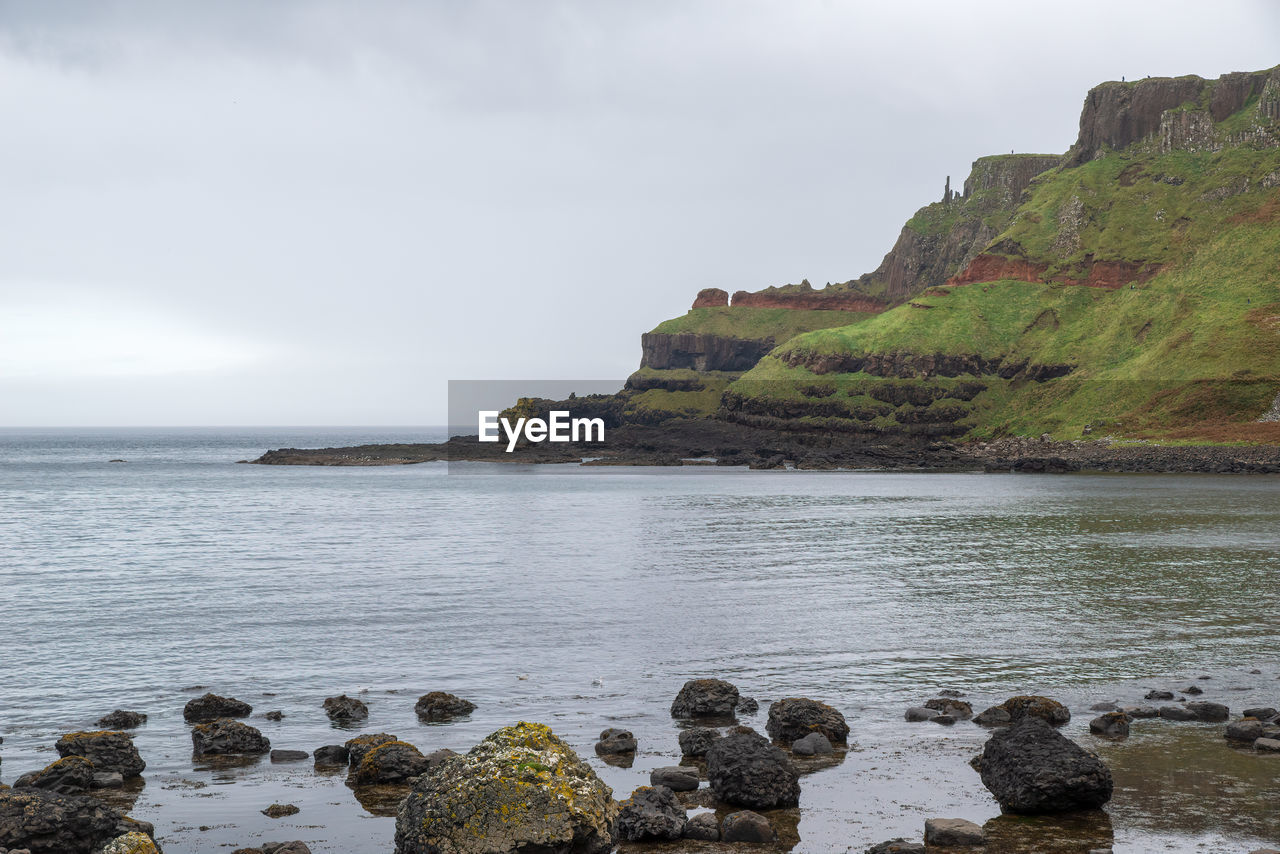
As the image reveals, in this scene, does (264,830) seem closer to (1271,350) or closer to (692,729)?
(692,729)

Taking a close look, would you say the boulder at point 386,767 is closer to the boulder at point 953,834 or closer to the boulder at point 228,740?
the boulder at point 228,740

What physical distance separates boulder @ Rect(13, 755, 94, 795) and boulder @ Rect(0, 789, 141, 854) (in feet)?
8.76

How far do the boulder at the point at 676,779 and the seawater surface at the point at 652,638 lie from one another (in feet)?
1.53

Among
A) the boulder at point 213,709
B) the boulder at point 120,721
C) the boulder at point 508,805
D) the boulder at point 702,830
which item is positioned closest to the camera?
the boulder at point 508,805

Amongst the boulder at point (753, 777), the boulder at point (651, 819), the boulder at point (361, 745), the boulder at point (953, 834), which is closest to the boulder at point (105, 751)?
the boulder at point (361, 745)

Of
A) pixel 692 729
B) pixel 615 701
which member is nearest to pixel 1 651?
pixel 615 701

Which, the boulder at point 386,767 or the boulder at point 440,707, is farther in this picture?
the boulder at point 440,707

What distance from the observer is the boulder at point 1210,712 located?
22031 mm

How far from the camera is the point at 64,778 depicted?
17641 millimetres

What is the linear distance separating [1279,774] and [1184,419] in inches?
6458

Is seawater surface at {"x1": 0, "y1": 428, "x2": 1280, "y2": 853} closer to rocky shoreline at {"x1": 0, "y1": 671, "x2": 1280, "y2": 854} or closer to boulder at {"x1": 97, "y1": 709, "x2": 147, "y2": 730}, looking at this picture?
rocky shoreline at {"x1": 0, "y1": 671, "x2": 1280, "y2": 854}

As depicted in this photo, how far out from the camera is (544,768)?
14234 millimetres

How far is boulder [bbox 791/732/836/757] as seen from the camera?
19844mm

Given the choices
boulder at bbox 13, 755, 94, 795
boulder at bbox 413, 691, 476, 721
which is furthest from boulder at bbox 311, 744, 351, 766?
boulder at bbox 13, 755, 94, 795
